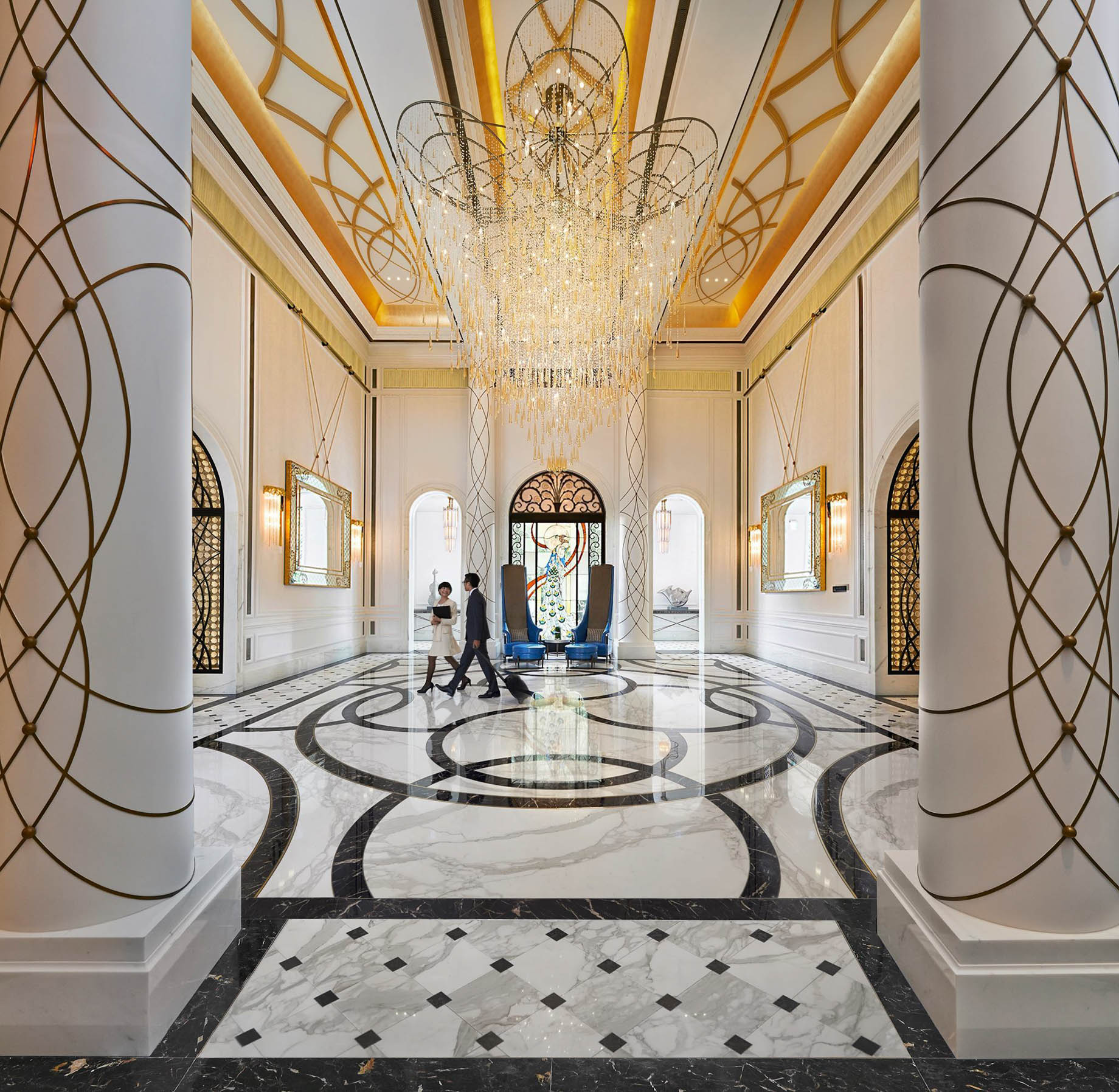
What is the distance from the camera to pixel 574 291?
6387 mm

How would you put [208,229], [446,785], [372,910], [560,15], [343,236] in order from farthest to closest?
[343,236]
[208,229]
[560,15]
[446,785]
[372,910]

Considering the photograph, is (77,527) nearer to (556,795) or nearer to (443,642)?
(556,795)

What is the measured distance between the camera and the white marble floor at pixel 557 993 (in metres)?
1.65

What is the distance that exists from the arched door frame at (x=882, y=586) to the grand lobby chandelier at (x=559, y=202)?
2.77m

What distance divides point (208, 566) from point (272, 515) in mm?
1021

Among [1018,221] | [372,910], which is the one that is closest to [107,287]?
[372,910]

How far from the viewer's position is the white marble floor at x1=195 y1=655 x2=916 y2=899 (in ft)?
8.59

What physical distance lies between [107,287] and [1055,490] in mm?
2427

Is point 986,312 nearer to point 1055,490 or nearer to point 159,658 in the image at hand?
point 1055,490

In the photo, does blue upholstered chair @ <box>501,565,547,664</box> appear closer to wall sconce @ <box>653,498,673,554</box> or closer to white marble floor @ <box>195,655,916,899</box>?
white marble floor @ <box>195,655,916,899</box>

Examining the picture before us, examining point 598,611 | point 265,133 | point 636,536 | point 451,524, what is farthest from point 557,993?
point 451,524

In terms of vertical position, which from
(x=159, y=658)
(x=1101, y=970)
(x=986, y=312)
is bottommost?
(x=1101, y=970)

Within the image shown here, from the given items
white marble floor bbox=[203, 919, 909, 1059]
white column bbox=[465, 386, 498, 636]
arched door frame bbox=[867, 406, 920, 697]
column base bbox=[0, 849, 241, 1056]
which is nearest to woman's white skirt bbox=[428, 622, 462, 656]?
white column bbox=[465, 386, 498, 636]

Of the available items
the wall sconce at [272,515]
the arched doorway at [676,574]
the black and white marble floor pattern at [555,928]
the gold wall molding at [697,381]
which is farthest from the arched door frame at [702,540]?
the black and white marble floor pattern at [555,928]
